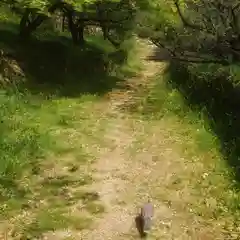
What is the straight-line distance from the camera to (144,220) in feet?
32.8

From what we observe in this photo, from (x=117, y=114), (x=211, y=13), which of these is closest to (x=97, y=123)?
(x=117, y=114)

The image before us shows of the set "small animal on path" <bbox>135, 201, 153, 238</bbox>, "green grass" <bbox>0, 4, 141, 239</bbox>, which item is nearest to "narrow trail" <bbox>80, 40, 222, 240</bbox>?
"small animal on path" <bbox>135, 201, 153, 238</bbox>

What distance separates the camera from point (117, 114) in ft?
59.4

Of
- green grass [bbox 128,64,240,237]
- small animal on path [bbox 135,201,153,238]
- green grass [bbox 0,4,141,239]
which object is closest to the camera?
small animal on path [bbox 135,201,153,238]

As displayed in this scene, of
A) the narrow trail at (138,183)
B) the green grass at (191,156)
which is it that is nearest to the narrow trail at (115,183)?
the narrow trail at (138,183)

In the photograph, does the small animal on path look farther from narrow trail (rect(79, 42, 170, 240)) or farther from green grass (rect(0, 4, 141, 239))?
green grass (rect(0, 4, 141, 239))

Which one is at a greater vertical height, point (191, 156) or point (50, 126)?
point (191, 156)

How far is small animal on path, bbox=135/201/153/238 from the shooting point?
977 cm

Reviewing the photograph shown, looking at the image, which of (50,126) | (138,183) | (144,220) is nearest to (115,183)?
(138,183)

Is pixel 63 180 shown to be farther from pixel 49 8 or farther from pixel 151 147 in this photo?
pixel 49 8

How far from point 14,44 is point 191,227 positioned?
49.0 feet

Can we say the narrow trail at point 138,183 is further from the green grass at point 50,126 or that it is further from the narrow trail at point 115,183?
the green grass at point 50,126

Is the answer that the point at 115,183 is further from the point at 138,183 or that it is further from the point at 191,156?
the point at 191,156

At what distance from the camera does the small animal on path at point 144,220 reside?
32.1ft
